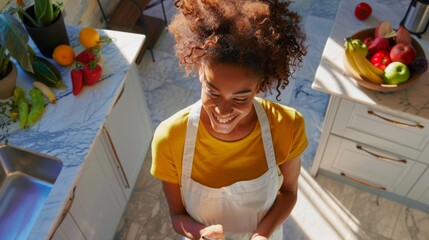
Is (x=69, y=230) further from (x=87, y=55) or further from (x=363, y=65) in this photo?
(x=363, y=65)

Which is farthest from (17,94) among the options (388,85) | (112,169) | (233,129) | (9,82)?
(388,85)

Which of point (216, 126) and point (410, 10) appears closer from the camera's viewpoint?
point (216, 126)

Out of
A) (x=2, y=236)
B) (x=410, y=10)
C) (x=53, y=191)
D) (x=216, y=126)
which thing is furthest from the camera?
(x=410, y=10)

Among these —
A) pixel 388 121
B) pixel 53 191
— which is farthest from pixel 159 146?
pixel 388 121

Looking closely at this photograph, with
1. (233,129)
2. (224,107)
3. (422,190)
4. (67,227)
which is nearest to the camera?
(224,107)

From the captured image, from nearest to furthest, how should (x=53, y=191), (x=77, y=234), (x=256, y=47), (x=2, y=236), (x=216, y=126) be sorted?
(x=256, y=47) → (x=216, y=126) → (x=53, y=191) → (x=2, y=236) → (x=77, y=234)

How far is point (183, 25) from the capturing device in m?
0.90

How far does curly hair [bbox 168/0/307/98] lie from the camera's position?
2.76 ft

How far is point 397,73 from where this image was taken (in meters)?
1.43

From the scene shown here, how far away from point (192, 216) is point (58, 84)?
28.5 inches

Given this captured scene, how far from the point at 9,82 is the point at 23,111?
0.13 metres

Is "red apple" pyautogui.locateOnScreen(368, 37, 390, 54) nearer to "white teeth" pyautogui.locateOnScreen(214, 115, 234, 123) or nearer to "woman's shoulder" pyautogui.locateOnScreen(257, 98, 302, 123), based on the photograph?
"woman's shoulder" pyautogui.locateOnScreen(257, 98, 302, 123)

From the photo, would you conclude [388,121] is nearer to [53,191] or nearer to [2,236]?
[53,191]

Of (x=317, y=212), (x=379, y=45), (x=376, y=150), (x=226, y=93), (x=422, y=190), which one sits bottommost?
(x=317, y=212)
